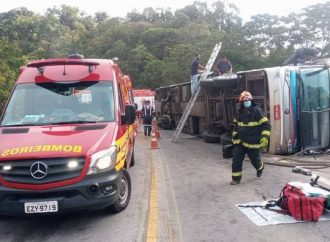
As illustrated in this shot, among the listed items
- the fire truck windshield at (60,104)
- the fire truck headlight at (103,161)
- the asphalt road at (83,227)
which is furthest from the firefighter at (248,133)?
the fire truck headlight at (103,161)

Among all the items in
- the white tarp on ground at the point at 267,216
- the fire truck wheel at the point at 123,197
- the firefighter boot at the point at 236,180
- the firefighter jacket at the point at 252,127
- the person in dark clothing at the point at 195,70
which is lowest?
the white tarp on ground at the point at 267,216

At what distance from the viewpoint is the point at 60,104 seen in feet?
21.5

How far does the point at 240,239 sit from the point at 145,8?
287 ft

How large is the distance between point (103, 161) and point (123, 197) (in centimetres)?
105

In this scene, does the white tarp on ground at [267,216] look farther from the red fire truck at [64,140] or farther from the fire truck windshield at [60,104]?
the fire truck windshield at [60,104]

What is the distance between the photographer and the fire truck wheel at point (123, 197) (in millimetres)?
6053

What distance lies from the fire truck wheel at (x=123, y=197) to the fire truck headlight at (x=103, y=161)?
66 centimetres

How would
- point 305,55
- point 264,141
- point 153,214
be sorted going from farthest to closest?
point 305,55 < point 264,141 < point 153,214

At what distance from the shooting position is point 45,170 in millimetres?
5156

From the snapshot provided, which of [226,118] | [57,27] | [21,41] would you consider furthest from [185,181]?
[57,27]

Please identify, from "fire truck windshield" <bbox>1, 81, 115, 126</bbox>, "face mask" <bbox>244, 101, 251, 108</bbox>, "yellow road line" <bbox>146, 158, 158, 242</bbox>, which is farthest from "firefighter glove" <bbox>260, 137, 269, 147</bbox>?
"fire truck windshield" <bbox>1, 81, 115, 126</bbox>

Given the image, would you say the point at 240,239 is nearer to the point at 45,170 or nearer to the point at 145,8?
the point at 45,170

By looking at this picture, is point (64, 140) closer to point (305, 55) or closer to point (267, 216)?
point (267, 216)

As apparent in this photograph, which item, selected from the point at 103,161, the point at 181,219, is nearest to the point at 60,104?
the point at 103,161
